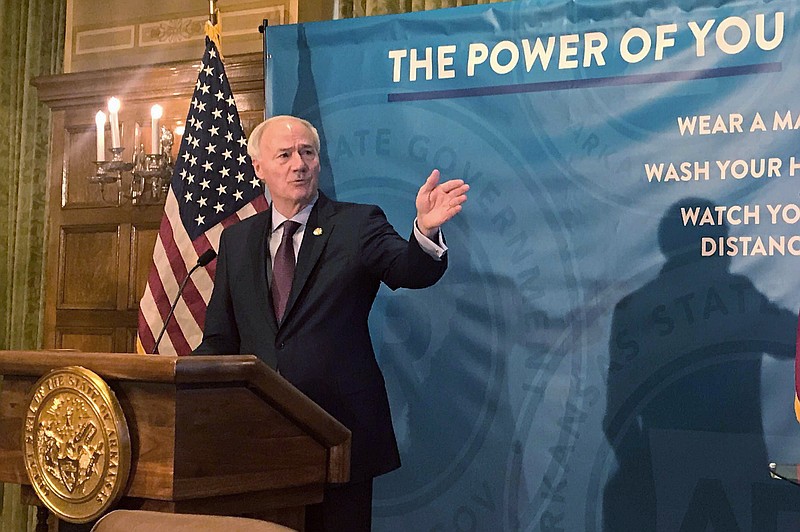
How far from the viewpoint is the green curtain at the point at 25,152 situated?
6.09m

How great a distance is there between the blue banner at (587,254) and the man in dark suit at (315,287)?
0.32 meters

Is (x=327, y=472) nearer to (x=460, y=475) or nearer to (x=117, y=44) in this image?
(x=460, y=475)

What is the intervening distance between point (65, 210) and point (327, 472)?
134 inches

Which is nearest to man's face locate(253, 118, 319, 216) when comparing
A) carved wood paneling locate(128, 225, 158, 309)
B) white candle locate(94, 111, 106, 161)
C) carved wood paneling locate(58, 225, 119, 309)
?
white candle locate(94, 111, 106, 161)

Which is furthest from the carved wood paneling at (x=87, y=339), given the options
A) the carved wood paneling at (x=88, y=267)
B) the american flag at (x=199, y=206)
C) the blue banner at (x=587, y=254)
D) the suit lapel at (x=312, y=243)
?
the suit lapel at (x=312, y=243)

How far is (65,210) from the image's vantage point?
18.1ft

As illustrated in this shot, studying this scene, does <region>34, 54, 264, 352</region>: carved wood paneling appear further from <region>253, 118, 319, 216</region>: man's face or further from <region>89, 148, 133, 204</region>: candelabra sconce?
<region>253, 118, 319, 216</region>: man's face

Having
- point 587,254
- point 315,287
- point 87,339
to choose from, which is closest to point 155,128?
point 87,339

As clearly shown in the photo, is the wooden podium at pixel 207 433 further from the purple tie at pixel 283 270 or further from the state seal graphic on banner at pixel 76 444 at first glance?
the purple tie at pixel 283 270

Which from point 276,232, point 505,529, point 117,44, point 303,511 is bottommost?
point 505,529

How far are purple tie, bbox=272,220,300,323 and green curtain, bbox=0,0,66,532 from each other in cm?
319

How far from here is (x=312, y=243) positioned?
3.33 m

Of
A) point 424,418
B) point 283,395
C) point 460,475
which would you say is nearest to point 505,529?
point 460,475

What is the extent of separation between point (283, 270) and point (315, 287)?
0.14m
